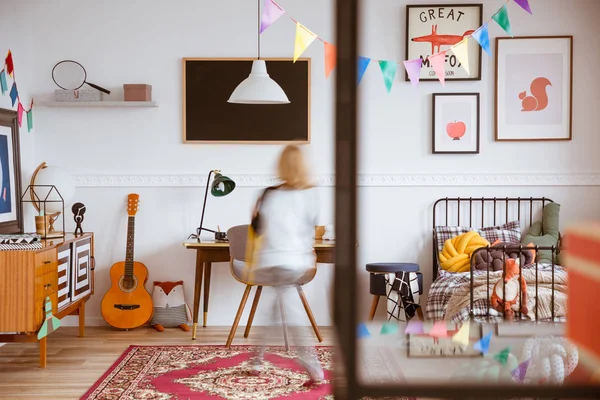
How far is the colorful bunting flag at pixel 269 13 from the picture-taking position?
4.46 metres

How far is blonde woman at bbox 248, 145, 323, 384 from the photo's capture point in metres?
3.49

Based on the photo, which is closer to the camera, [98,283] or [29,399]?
[29,399]

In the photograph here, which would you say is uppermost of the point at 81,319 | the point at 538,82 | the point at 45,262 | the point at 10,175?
the point at 538,82

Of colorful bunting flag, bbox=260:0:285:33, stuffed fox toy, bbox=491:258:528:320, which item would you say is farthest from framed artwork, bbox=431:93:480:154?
stuffed fox toy, bbox=491:258:528:320

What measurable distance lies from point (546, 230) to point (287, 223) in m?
2.42

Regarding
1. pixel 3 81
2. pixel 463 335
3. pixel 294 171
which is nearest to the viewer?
pixel 463 335

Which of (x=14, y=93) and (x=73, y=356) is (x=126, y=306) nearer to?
(x=73, y=356)

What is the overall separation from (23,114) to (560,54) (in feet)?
12.8

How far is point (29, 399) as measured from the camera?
345 cm

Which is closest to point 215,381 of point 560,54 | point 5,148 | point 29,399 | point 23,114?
point 29,399

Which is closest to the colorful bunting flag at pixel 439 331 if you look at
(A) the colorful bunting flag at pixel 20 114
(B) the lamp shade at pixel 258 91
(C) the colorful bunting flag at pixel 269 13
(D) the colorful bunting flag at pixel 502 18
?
(B) the lamp shade at pixel 258 91

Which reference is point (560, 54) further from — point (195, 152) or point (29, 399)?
point (29, 399)

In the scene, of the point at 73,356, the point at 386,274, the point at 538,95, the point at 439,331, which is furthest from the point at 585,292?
the point at 538,95

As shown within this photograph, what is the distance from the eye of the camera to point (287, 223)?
3.50 m
